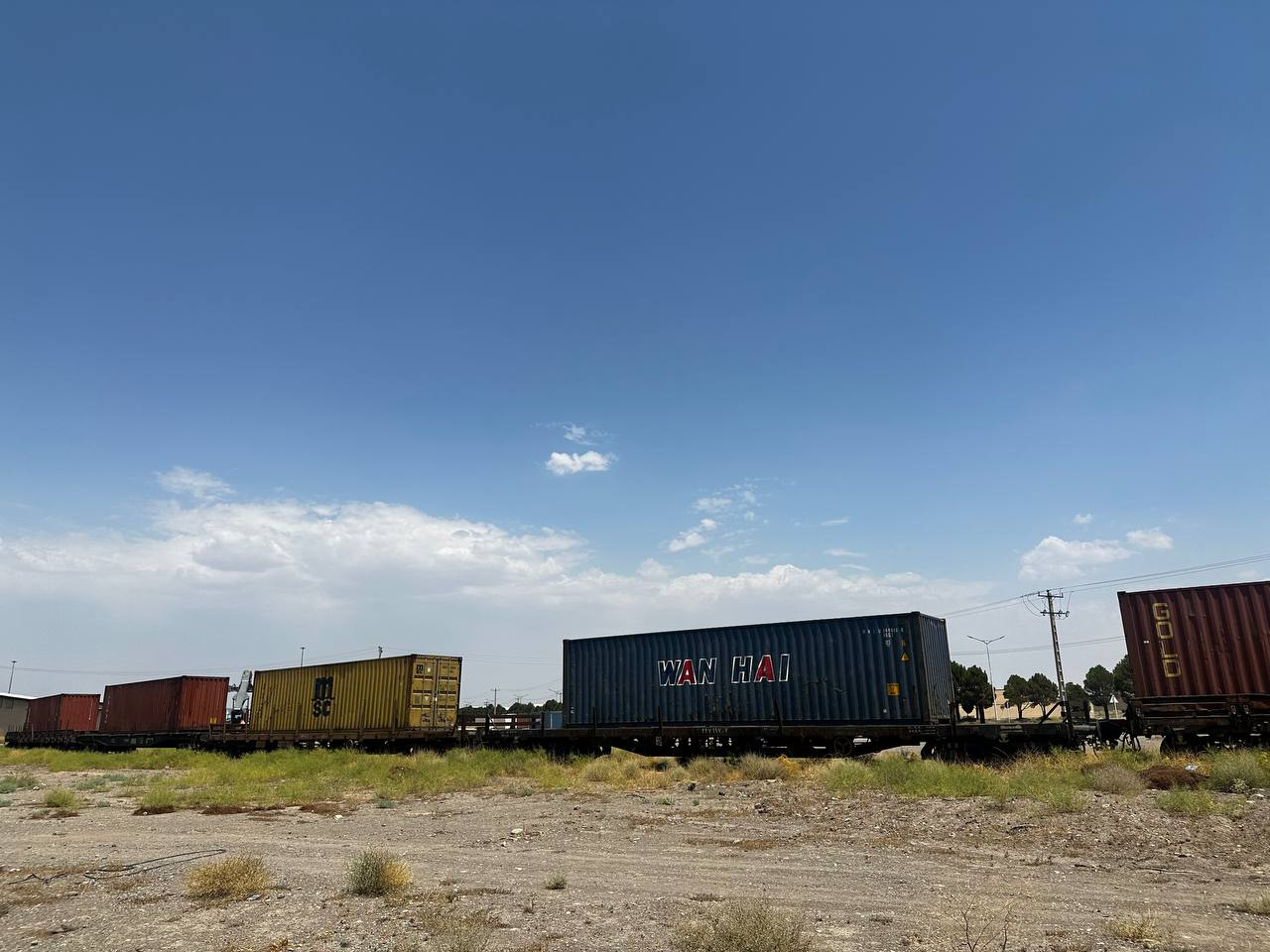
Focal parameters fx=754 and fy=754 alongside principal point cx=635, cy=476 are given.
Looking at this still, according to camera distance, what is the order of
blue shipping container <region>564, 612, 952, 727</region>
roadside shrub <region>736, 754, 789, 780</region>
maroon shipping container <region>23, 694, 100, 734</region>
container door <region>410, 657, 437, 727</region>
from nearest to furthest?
roadside shrub <region>736, 754, 789, 780</region> < blue shipping container <region>564, 612, 952, 727</region> < container door <region>410, 657, 437, 727</region> < maroon shipping container <region>23, 694, 100, 734</region>

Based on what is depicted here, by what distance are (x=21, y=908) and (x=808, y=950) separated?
8.32 meters

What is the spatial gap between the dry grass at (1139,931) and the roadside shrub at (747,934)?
2687mm

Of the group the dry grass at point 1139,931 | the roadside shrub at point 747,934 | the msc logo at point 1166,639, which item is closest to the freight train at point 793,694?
the msc logo at point 1166,639

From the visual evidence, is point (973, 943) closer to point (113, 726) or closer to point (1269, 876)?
point (1269, 876)

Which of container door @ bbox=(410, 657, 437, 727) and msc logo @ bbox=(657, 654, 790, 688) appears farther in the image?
container door @ bbox=(410, 657, 437, 727)

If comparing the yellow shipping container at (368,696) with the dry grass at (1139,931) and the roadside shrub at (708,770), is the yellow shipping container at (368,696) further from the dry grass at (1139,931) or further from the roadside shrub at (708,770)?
the dry grass at (1139,931)

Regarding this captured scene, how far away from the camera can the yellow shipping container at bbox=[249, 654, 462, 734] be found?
28422mm

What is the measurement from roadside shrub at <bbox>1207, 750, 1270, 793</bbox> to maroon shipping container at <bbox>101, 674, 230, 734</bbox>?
129ft

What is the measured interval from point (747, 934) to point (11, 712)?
4139 inches

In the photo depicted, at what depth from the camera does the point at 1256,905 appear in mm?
7137

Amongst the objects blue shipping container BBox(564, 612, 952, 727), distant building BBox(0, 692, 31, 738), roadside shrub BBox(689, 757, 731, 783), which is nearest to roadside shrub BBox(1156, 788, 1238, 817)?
blue shipping container BBox(564, 612, 952, 727)

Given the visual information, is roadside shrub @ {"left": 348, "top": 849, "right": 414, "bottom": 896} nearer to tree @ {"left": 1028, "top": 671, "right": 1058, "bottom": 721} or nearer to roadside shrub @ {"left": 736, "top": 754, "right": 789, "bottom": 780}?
roadside shrub @ {"left": 736, "top": 754, "right": 789, "bottom": 780}

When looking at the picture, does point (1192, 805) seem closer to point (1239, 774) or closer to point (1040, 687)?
point (1239, 774)

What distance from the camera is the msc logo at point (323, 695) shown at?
31.1 m
